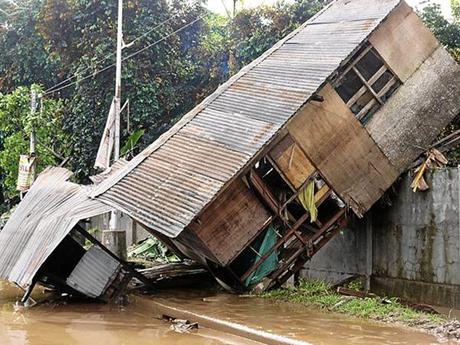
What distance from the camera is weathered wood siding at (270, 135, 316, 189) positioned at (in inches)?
411

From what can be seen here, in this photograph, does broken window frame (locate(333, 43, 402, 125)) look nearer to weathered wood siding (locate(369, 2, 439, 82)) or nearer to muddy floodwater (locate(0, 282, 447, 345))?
weathered wood siding (locate(369, 2, 439, 82))

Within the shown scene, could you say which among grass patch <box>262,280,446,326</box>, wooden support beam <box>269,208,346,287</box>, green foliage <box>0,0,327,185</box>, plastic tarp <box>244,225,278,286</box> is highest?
green foliage <box>0,0,327,185</box>

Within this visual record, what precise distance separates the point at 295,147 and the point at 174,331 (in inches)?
145

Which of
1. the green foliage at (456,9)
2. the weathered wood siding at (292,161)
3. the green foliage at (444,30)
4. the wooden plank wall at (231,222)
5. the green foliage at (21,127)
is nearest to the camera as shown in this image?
the wooden plank wall at (231,222)

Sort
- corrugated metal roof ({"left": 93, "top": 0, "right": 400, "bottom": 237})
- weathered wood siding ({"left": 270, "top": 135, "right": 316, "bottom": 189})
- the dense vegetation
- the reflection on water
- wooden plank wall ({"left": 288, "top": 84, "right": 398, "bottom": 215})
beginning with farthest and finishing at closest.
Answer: the dense vegetation < wooden plank wall ({"left": 288, "top": 84, "right": 398, "bottom": 215}) < weathered wood siding ({"left": 270, "top": 135, "right": 316, "bottom": 189}) < corrugated metal roof ({"left": 93, "top": 0, "right": 400, "bottom": 237}) < the reflection on water

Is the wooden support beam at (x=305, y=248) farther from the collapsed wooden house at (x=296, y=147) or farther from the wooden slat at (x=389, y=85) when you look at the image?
the wooden slat at (x=389, y=85)

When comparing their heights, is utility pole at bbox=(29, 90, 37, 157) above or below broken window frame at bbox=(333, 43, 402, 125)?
above

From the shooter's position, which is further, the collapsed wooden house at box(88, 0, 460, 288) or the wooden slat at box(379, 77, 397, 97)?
the wooden slat at box(379, 77, 397, 97)

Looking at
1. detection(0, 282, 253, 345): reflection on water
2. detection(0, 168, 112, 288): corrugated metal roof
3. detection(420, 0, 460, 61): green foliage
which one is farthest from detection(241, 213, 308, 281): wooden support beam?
detection(420, 0, 460, 61): green foliage

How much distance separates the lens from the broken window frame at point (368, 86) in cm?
1118

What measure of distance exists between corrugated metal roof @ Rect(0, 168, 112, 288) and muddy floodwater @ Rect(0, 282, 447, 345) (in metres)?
0.85

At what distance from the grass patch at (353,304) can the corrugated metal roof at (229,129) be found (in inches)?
98.6

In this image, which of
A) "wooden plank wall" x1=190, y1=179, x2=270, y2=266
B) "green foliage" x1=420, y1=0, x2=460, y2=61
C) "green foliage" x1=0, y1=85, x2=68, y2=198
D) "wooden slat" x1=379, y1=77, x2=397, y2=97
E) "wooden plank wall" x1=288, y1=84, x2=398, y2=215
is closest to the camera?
"wooden plank wall" x1=190, y1=179, x2=270, y2=266

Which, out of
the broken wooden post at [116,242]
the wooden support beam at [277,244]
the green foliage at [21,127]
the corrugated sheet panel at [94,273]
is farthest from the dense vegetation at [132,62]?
the wooden support beam at [277,244]
